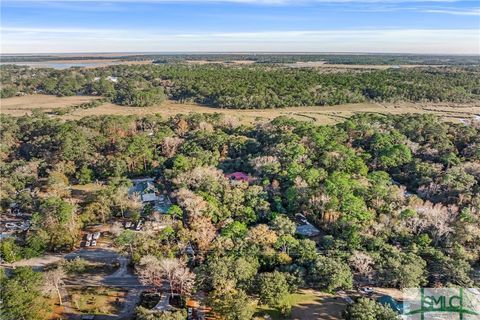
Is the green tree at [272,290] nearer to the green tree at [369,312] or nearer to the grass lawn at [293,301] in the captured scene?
the grass lawn at [293,301]

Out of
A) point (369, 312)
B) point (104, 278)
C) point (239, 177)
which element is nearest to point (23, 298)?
point (104, 278)

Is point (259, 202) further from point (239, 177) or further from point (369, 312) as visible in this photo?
point (369, 312)

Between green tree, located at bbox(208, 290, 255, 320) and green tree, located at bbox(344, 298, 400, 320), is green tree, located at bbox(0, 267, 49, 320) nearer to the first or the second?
green tree, located at bbox(208, 290, 255, 320)

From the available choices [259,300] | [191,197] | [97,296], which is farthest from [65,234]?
[259,300]

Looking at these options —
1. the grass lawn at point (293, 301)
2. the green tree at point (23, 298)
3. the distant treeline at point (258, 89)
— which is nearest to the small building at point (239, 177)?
the grass lawn at point (293, 301)

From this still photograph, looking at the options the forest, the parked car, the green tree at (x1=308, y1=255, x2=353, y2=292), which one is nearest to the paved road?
the forest

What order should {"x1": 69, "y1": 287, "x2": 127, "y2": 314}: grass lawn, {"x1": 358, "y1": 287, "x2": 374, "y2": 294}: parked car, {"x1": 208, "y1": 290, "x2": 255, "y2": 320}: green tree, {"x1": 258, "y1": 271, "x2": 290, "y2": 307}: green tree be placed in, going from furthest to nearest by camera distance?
1. {"x1": 358, "y1": 287, "x2": 374, "y2": 294}: parked car
2. {"x1": 69, "y1": 287, "x2": 127, "y2": 314}: grass lawn
3. {"x1": 258, "y1": 271, "x2": 290, "y2": 307}: green tree
4. {"x1": 208, "y1": 290, "x2": 255, "y2": 320}: green tree
